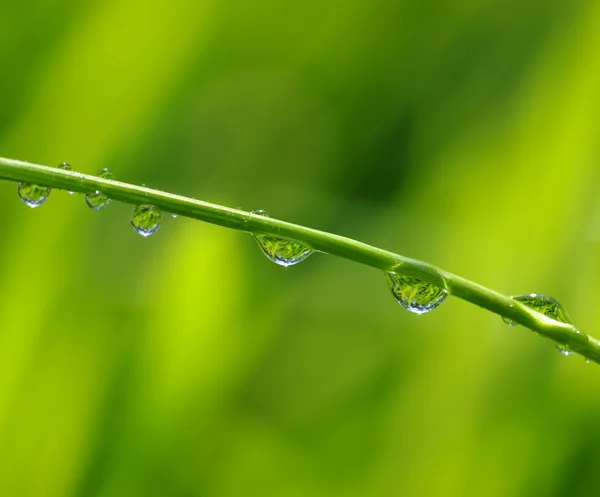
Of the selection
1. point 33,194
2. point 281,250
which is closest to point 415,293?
point 281,250

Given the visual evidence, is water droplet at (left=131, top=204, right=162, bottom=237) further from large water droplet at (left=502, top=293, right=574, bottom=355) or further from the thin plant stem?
large water droplet at (left=502, top=293, right=574, bottom=355)

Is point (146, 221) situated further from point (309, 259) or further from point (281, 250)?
point (309, 259)

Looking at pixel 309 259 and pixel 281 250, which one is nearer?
pixel 281 250

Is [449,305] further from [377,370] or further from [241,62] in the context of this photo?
[241,62]

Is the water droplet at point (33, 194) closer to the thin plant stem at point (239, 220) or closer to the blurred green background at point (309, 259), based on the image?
the thin plant stem at point (239, 220)

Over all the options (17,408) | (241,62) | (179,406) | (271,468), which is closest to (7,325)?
(17,408)
